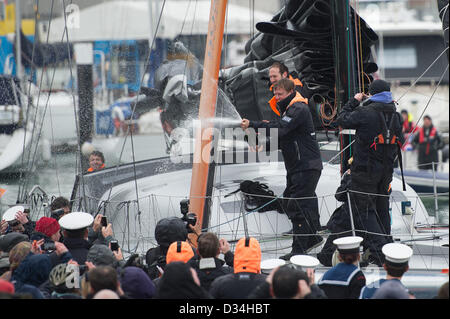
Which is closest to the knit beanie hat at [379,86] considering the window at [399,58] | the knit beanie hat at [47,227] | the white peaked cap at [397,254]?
the white peaked cap at [397,254]

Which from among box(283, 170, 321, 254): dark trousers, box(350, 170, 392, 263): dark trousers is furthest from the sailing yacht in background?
box(350, 170, 392, 263): dark trousers

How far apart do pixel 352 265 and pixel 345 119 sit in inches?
67.7

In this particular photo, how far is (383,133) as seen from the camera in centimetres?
604

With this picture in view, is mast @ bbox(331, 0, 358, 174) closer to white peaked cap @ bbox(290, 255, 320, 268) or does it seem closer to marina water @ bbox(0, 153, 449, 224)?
white peaked cap @ bbox(290, 255, 320, 268)

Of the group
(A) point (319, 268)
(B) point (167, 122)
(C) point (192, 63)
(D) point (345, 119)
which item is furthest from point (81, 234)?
(C) point (192, 63)

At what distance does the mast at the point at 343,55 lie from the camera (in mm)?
7152

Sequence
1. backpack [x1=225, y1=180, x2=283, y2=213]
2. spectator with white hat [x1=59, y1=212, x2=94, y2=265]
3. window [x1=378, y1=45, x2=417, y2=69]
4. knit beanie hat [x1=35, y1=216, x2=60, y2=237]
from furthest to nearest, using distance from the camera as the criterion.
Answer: window [x1=378, y1=45, x2=417, y2=69] < backpack [x1=225, y1=180, x2=283, y2=213] < knit beanie hat [x1=35, y1=216, x2=60, y2=237] < spectator with white hat [x1=59, y1=212, x2=94, y2=265]

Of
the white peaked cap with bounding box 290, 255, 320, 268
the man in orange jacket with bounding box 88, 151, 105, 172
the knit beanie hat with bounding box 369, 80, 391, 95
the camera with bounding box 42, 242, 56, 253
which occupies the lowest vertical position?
the white peaked cap with bounding box 290, 255, 320, 268

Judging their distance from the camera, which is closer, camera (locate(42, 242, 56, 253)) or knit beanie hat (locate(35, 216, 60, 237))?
camera (locate(42, 242, 56, 253))

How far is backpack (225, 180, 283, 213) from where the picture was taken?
22.9 feet

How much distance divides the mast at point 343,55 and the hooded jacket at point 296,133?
88cm

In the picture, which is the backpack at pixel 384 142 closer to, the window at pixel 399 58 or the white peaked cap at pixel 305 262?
the white peaked cap at pixel 305 262

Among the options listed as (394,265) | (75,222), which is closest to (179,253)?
(75,222)
